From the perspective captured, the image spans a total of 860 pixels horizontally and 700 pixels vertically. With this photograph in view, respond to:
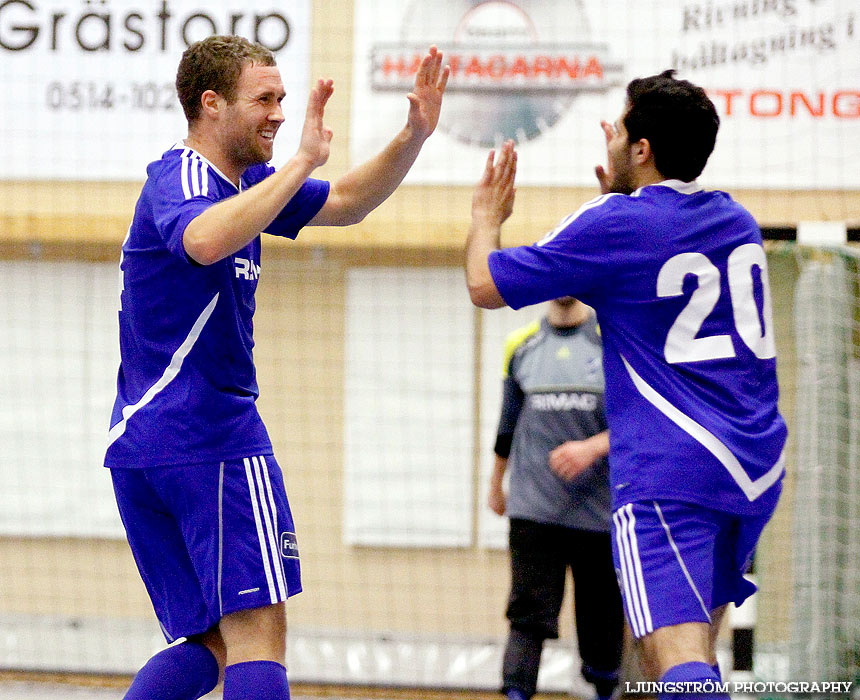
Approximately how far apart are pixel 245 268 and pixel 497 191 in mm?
697

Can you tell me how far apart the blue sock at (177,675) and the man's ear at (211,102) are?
4.25 ft

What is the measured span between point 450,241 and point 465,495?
1.65 m

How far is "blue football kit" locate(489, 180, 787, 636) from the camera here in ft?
7.61

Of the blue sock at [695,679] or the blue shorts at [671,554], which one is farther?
the blue shorts at [671,554]

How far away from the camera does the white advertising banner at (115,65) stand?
613cm

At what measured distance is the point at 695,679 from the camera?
2.13m

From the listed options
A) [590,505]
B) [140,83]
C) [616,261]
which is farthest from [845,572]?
[140,83]

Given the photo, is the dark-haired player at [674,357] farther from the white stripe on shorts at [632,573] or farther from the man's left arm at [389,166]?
the man's left arm at [389,166]

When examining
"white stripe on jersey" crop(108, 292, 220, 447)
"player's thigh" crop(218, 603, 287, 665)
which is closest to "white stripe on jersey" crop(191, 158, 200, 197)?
"white stripe on jersey" crop(108, 292, 220, 447)

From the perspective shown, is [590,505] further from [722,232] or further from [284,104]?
[284,104]

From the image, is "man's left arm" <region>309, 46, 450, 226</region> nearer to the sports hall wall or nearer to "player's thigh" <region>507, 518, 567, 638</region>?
"player's thigh" <region>507, 518, 567, 638</region>

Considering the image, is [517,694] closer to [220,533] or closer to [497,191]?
[220,533]

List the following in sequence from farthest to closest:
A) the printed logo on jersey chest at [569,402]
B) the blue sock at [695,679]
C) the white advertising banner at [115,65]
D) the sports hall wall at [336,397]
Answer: the sports hall wall at [336,397] < the white advertising banner at [115,65] < the printed logo on jersey chest at [569,402] < the blue sock at [695,679]

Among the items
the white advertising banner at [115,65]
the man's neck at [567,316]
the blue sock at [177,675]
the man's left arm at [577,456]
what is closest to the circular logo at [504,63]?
the white advertising banner at [115,65]
